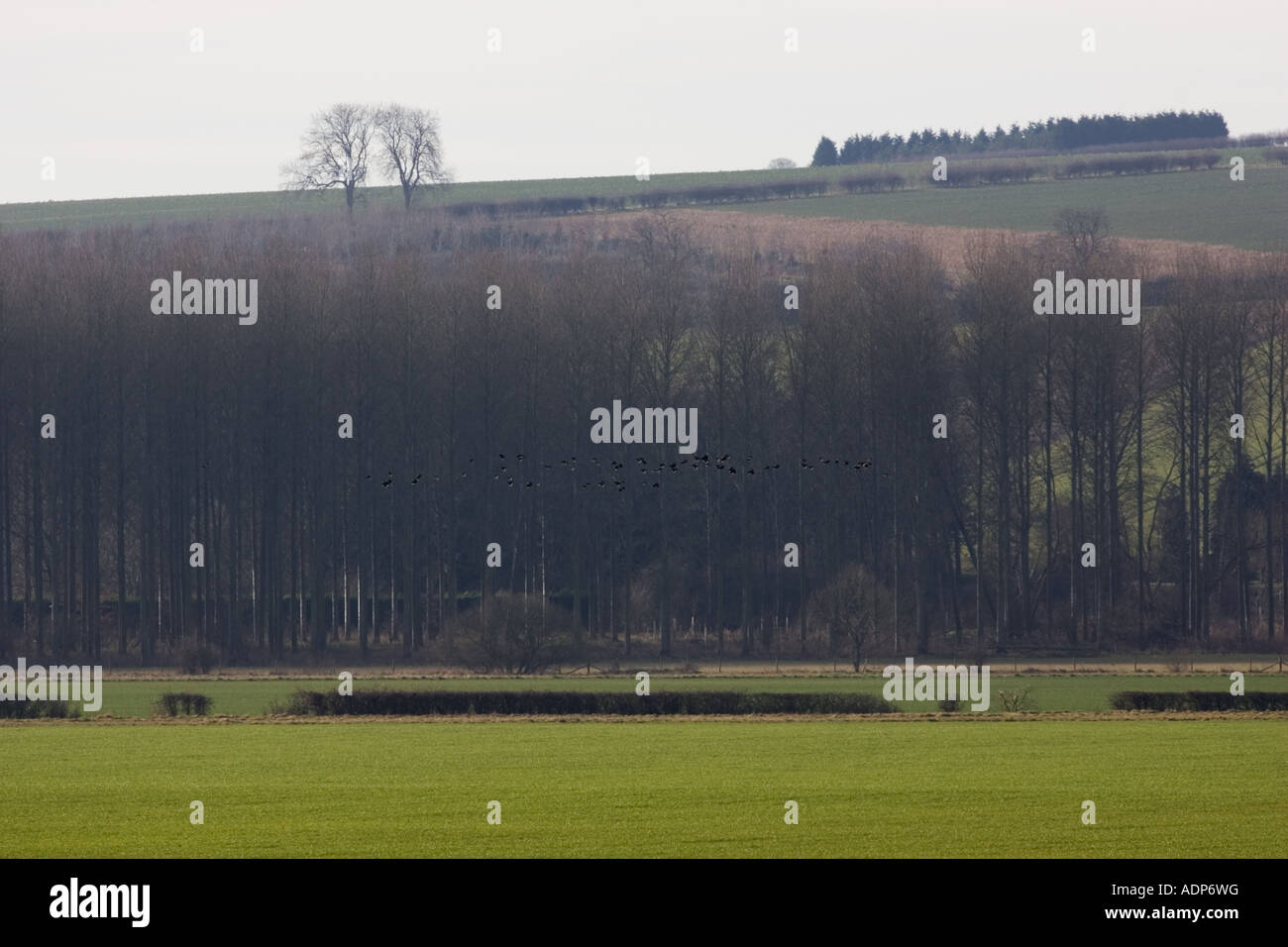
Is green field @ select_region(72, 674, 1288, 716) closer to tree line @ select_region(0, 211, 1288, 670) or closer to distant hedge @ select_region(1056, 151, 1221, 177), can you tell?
tree line @ select_region(0, 211, 1288, 670)

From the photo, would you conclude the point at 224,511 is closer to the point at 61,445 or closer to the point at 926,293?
the point at 61,445

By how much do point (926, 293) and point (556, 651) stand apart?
2923 cm

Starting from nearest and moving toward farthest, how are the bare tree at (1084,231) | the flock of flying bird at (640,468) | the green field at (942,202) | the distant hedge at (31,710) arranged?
the distant hedge at (31,710) → the flock of flying bird at (640,468) → the bare tree at (1084,231) → the green field at (942,202)

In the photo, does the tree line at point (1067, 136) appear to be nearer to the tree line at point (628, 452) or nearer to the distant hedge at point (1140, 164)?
the distant hedge at point (1140, 164)

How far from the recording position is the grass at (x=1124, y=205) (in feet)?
337

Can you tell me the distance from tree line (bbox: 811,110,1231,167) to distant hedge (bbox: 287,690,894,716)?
112 meters

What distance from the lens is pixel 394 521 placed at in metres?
73.9

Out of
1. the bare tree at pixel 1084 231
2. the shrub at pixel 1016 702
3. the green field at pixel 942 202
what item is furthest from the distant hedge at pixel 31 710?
the green field at pixel 942 202

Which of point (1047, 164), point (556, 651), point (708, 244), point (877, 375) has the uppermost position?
point (1047, 164)

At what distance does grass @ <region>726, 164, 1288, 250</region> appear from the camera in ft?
337

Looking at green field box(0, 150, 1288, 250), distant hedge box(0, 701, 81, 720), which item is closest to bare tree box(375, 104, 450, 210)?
green field box(0, 150, 1288, 250)

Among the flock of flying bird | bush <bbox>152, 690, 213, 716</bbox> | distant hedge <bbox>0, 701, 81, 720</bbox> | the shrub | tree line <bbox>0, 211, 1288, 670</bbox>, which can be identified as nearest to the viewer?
the shrub

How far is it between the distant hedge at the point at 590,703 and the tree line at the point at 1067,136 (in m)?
112
